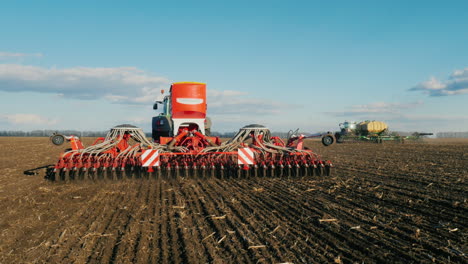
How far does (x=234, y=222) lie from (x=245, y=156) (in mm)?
4354

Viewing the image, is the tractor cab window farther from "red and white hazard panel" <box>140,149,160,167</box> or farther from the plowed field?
the plowed field

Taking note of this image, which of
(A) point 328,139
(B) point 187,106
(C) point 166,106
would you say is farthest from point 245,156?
(C) point 166,106

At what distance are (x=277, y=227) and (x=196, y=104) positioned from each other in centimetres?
804

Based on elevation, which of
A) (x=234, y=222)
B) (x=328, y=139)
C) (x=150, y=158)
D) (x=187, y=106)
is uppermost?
(x=187, y=106)

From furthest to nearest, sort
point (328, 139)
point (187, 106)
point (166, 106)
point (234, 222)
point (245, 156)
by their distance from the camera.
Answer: point (166, 106) → point (187, 106) → point (328, 139) → point (245, 156) → point (234, 222)

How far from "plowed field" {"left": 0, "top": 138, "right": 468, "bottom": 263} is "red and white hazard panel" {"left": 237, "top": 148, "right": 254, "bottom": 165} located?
1055mm

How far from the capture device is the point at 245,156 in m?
9.30

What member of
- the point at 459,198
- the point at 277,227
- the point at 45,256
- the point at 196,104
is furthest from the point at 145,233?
the point at 196,104

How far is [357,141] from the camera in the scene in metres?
39.0

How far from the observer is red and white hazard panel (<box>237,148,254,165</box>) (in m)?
9.23

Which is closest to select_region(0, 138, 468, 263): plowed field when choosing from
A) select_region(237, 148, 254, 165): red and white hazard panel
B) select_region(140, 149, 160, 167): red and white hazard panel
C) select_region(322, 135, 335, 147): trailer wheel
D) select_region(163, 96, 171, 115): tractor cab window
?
select_region(140, 149, 160, 167): red and white hazard panel

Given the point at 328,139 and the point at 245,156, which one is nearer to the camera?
the point at 245,156

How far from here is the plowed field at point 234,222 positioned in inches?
150

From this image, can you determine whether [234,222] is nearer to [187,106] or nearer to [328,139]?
[328,139]
